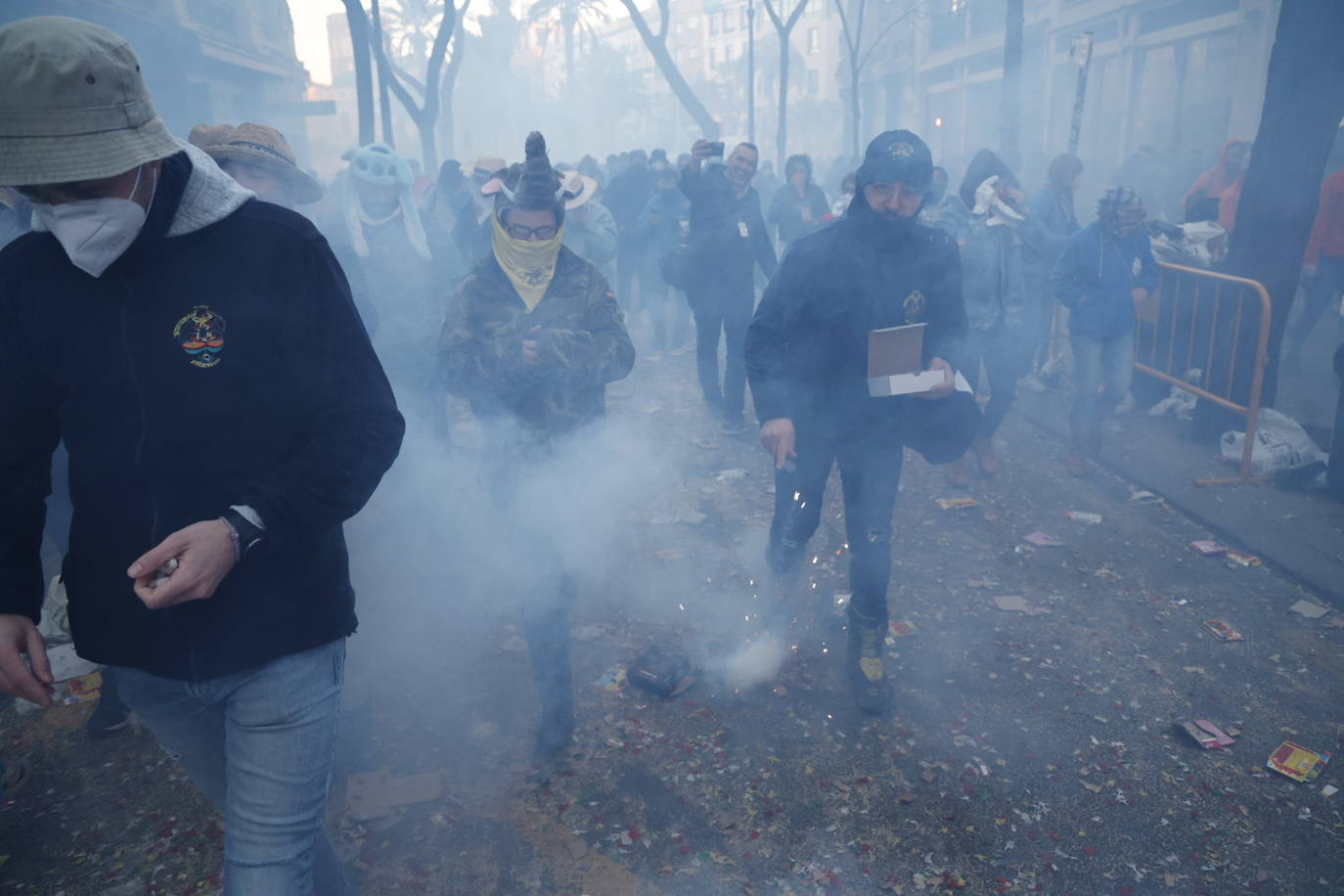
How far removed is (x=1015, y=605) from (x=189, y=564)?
4.12 meters

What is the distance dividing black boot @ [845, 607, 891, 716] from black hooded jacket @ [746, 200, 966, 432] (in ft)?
2.92

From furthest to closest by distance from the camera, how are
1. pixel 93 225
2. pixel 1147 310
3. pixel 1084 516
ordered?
pixel 1147 310 < pixel 1084 516 < pixel 93 225

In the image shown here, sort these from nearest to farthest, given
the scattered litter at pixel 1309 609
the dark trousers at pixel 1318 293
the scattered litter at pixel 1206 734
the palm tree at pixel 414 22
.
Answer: the scattered litter at pixel 1206 734 → the scattered litter at pixel 1309 609 → the dark trousers at pixel 1318 293 → the palm tree at pixel 414 22

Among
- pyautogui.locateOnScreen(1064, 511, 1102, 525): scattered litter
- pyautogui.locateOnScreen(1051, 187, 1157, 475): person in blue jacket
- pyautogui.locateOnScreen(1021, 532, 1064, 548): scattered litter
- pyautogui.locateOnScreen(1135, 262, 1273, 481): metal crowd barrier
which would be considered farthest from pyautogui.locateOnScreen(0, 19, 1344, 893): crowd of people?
pyautogui.locateOnScreen(1135, 262, 1273, 481): metal crowd barrier

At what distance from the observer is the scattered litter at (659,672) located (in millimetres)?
3787

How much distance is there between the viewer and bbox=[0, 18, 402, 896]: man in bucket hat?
1.59 meters

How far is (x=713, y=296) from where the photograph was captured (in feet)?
24.4

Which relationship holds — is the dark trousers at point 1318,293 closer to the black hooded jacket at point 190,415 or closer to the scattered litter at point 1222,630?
the scattered litter at point 1222,630

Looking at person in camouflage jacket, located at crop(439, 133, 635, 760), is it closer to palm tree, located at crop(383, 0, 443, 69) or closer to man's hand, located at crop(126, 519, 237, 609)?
man's hand, located at crop(126, 519, 237, 609)

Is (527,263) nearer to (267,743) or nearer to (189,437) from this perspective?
(189,437)

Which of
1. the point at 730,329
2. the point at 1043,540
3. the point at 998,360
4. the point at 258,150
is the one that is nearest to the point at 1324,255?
the point at 998,360

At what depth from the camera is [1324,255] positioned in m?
8.02

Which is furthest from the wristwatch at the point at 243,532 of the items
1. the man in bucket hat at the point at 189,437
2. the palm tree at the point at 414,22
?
the palm tree at the point at 414,22

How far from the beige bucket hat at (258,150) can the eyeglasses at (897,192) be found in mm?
3006
